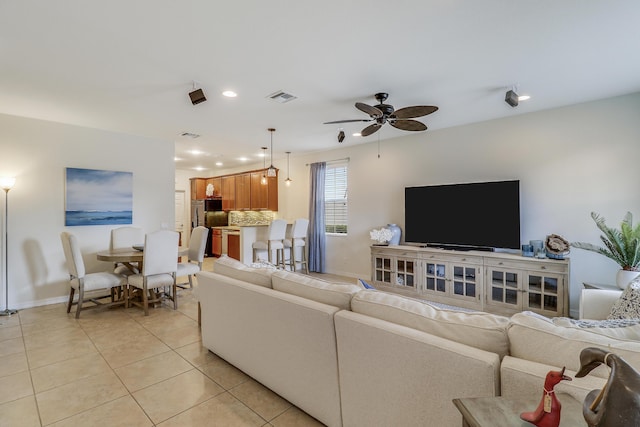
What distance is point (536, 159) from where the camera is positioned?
3979 mm

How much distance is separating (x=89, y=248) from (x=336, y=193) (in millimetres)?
4463

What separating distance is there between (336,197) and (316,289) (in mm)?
4537

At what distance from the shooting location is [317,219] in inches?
254

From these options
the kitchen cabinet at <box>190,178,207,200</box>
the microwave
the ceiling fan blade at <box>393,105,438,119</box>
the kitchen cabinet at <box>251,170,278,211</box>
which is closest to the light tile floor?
the ceiling fan blade at <box>393,105,438,119</box>

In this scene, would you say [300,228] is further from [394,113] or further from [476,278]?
[394,113]

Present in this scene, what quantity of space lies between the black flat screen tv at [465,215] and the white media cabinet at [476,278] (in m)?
0.28

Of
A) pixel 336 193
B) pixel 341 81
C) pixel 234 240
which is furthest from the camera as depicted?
pixel 234 240

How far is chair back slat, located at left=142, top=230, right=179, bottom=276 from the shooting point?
3745 millimetres

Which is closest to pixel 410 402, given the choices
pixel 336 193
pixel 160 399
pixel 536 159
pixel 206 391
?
pixel 206 391

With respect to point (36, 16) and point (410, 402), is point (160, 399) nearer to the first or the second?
point (410, 402)

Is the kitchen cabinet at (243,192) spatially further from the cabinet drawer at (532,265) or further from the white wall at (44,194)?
the cabinet drawer at (532,265)

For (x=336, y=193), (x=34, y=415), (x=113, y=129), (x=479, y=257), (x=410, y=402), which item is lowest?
(x=34, y=415)

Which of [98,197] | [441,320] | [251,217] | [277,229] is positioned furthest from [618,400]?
[251,217]

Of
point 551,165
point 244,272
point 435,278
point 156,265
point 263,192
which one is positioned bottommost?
point 435,278
